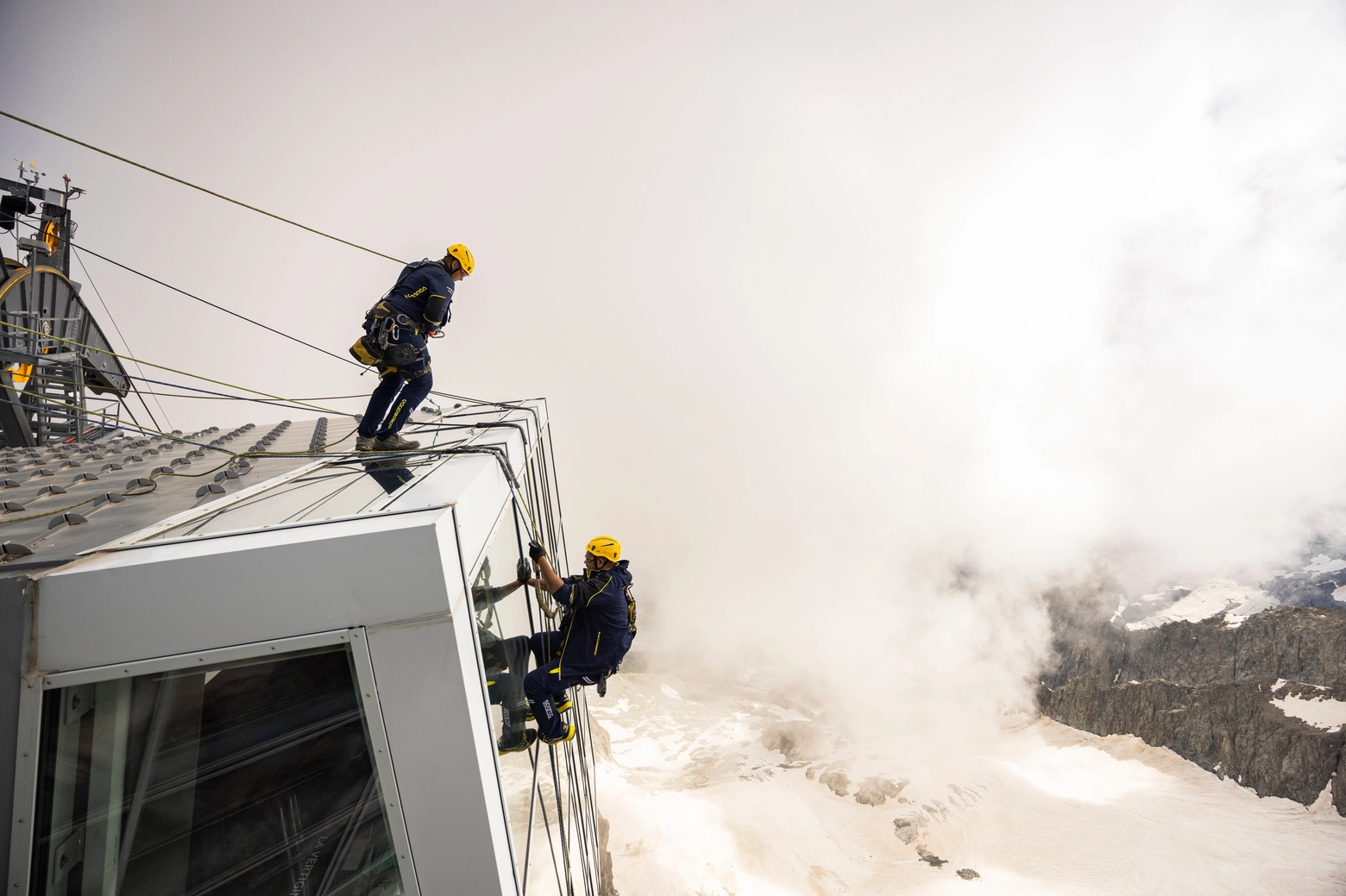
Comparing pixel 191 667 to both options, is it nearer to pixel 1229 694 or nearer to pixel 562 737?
pixel 562 737

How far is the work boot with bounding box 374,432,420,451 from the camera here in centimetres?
455

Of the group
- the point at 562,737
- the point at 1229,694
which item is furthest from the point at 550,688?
the point at 1229,694

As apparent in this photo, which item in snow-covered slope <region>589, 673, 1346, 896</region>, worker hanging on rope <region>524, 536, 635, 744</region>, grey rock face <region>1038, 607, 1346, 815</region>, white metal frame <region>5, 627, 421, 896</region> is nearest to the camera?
white metal frame <region>5, 627, 421, 896</region>

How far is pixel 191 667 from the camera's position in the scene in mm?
2258

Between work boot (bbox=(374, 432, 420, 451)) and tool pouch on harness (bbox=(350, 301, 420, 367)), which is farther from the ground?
tool pouch on harness (bbox=(350, 301, 420, 367))

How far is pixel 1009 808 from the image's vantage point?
25547 millimetres

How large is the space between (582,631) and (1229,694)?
35931mm

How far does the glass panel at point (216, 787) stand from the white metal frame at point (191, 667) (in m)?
0.04

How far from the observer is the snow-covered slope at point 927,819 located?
68.5 feet

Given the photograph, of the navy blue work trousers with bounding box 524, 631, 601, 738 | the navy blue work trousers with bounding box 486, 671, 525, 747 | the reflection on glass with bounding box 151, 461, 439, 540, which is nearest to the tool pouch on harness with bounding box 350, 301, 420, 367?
the reflection on glass with bounding box 151, 461, 439, 540

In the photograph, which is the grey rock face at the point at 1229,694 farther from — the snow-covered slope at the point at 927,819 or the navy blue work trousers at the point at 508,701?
the navy blue work trousers at the point at 508,701

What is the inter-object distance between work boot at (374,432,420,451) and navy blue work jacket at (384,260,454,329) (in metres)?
0.96

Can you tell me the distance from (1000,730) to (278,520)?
39199 mm

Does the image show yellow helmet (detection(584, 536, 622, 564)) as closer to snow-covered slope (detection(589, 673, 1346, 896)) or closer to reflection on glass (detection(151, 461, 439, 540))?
reflection on glass (detection(151, 461, 439, 540))
